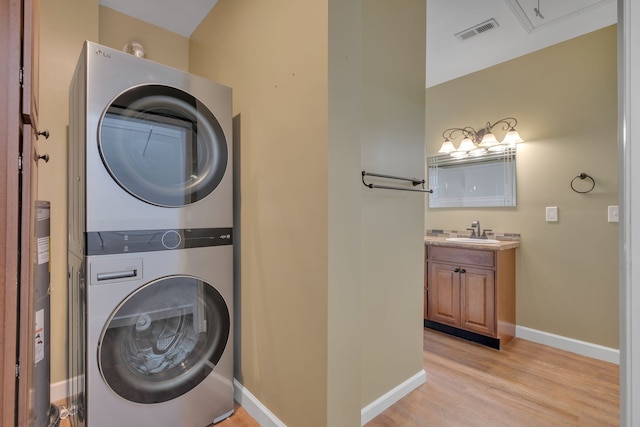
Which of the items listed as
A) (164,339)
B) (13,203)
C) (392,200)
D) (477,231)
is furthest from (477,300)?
(13,203)

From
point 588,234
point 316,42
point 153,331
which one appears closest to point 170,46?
point 316,42

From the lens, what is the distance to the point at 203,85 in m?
1.56

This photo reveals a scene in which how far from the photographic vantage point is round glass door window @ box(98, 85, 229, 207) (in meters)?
1.34

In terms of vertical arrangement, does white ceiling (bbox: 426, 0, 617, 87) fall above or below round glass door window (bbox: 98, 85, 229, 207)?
above

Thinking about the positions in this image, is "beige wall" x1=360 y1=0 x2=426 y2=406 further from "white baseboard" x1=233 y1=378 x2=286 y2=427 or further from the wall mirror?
the wall mirror

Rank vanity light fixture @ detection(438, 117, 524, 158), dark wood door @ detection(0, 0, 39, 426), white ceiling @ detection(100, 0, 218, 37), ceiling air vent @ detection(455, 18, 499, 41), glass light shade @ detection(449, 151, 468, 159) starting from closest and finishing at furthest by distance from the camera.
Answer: dark wood door @ detection(0, 0, 39, 426), white ceiling @ detection(100, 0, 218, 37), ceiling air vent @ detection(455, 18, 499, 41), vanity light fixture @ detection(438, 117, 524, 158), glass light shade @ detection(449, 151, 468, 159)

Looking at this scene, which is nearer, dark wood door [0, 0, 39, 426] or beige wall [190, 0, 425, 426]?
dark wood door [0, 0, 39, 426]

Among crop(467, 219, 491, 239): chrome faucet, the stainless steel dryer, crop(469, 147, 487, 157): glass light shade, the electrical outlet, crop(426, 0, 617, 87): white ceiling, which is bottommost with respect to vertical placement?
crop(467, 219, 491, 239): chrome faucet

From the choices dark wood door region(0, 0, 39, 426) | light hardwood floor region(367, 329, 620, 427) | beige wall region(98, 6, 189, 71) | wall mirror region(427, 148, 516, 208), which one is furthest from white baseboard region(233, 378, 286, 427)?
wall mirror region(427, 148, 516, 208)

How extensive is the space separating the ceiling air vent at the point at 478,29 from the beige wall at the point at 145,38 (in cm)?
225

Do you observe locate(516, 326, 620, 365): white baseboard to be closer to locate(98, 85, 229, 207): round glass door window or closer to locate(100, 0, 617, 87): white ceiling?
locate(100, 0, 617, 87): white ceiling

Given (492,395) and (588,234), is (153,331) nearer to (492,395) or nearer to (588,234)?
(492,395)

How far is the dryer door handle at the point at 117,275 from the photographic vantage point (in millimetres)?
1288

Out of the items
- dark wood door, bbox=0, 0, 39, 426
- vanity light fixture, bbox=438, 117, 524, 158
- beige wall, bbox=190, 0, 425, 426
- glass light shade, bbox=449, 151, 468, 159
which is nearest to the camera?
dark wood door, bbox=0, 0, 39, 426
